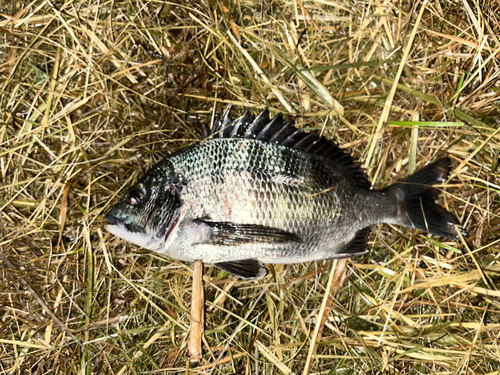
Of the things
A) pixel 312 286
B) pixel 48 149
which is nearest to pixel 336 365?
pixel 312 286

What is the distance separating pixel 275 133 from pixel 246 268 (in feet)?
3.00

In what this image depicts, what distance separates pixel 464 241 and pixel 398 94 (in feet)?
3.77

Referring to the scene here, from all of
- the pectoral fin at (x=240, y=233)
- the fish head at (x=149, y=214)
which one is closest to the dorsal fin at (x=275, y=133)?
the fish head at (x=149, y=214)

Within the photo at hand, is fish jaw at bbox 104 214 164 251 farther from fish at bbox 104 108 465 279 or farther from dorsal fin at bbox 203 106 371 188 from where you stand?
dorsal fin at bbox 203 106 371 188

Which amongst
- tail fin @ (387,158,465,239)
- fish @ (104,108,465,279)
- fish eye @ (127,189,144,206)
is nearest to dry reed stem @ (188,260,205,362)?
fish @ (104,108,465,279)

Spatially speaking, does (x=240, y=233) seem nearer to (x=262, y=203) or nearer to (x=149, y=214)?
(x=262, y=203)

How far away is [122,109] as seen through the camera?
2848 mm

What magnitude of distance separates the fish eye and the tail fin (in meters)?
1.69

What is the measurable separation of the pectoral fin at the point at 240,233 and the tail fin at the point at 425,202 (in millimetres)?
890

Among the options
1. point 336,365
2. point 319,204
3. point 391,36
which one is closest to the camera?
point 319,204

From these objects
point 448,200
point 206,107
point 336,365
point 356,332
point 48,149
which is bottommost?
point 336,365

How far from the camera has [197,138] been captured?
111 inches

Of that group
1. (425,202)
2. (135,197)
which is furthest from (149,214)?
(425,202)

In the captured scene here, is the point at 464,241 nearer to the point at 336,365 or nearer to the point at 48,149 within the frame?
the point at 336,365
